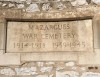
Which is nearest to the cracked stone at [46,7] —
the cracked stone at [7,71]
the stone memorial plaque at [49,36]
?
the stone memorial plaque at [49,36]

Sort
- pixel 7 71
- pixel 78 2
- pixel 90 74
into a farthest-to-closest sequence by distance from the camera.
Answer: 1. pixel 78 2
2. pixel 7 71
3. pixel 90 74

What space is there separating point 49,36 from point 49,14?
0.35 meters

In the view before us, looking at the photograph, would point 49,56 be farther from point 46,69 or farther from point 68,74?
point 68,74

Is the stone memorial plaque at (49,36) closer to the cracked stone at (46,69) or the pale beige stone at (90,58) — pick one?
the pale beige stone at (90,58)

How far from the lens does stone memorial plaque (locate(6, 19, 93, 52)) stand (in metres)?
4.50

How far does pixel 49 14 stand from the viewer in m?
4.59

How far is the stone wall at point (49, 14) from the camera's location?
4375 mm

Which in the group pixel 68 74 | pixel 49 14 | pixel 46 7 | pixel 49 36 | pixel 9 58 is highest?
pixel 46 7

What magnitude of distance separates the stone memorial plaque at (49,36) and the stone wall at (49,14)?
141 mm

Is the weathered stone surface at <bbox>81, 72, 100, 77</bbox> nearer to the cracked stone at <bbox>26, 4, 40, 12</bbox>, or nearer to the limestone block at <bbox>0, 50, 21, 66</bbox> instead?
the limestone block at <bbox>0, 50, 21, 66</bbox>

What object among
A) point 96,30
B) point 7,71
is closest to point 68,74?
point 96,30

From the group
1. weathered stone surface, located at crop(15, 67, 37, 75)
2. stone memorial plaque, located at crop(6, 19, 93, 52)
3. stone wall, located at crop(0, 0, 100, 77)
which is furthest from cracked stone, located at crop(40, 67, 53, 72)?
stone memorial plaque, located at crop(6, 19, 93, 52)

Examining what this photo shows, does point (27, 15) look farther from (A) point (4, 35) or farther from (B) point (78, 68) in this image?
(B) point (78, 68)

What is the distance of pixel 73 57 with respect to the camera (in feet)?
14.5
